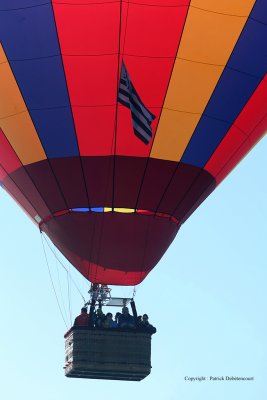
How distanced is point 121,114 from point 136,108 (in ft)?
0.84

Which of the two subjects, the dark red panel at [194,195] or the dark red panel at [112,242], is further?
the dark red panel at [194,195]

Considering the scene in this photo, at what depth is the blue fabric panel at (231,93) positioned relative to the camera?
75.5 feet

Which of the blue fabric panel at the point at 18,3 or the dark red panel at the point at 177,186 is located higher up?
the blue fabric panel at the point at 18,3

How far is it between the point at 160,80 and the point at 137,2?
1.17 meters

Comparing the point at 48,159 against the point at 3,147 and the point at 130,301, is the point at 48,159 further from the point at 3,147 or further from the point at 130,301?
the point at 130,301

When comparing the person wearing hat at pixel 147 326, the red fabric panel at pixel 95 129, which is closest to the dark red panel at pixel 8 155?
the red fabric panel at pixel 95 129

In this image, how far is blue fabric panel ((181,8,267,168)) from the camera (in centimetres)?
2300

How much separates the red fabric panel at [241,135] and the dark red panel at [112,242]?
0.99m

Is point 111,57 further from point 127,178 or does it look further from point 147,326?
point 147,326

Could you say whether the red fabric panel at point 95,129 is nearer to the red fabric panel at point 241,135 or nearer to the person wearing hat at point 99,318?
the red fabric panel at point 241,135

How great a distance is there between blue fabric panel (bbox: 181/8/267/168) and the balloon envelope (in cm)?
1

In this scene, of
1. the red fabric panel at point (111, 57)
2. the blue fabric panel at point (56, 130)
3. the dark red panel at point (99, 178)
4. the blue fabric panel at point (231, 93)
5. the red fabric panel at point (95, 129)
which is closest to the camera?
the red fabric panel at point (111, 57)

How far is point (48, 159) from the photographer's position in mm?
23641

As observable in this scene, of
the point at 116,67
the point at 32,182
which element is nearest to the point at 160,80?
the point at 116,67
